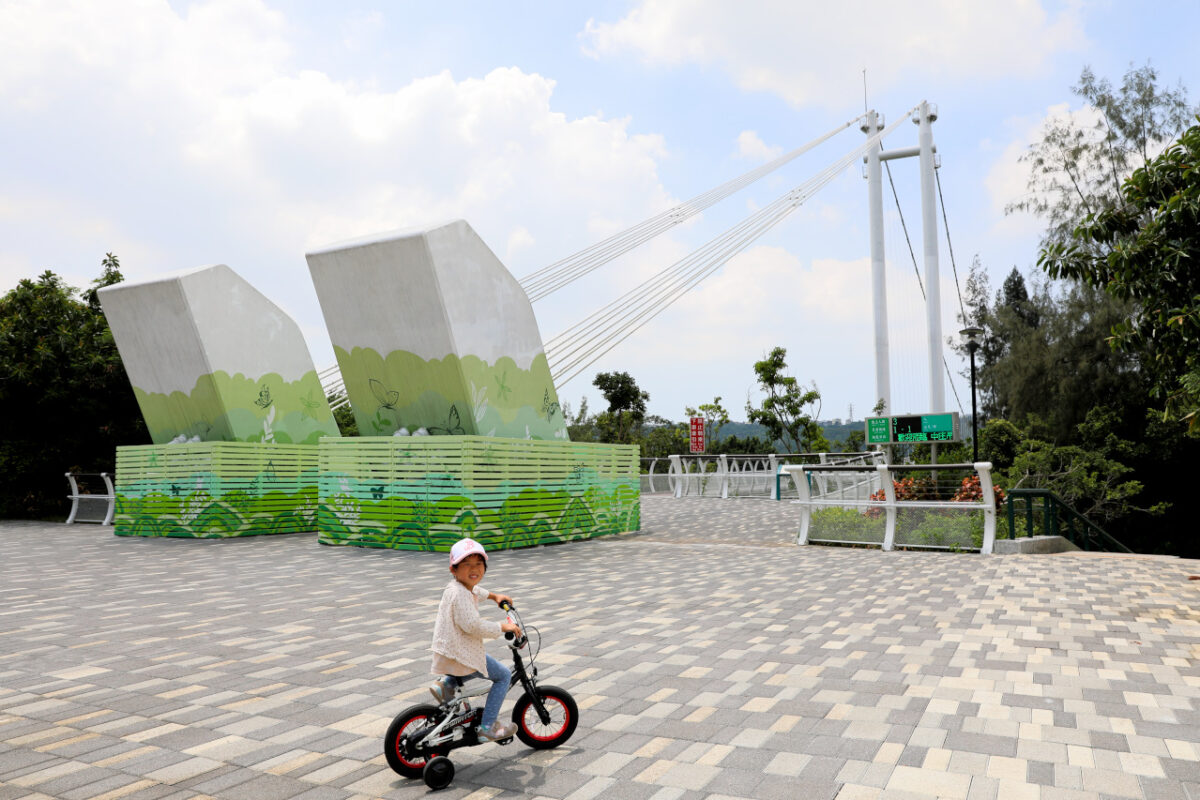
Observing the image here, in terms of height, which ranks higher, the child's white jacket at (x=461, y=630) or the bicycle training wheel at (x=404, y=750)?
the child's white jacket at (x=461, y=630)

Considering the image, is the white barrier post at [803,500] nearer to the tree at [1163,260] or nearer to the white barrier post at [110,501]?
the tree at [1163,260]

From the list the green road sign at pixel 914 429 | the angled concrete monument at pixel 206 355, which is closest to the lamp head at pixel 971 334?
the green road sign at pixel 914 429

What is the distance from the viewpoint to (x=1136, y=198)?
8195mm

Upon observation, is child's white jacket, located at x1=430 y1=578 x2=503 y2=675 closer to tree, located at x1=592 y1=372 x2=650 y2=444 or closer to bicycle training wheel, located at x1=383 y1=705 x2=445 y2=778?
bicycle training wheel, located at x1=383 y1=705 x2=445 y2=778

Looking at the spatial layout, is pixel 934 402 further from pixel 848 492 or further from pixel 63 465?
pixel 63 465

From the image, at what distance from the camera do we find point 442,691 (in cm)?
361

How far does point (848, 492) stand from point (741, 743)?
943 cm

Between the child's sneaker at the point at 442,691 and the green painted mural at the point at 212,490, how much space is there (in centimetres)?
1220

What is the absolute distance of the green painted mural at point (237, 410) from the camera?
14.9m

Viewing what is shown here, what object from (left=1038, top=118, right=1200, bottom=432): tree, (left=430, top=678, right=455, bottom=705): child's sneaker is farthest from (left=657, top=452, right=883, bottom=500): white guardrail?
(left=430, top=678, right=455, bottom=705): child's sneaker

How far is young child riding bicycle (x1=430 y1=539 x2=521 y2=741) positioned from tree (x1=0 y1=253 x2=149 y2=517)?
799 inches

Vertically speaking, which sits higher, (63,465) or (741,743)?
(63,465)

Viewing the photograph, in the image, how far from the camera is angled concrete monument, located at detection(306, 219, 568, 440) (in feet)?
38.8

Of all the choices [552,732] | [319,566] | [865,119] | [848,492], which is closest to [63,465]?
[319,566]
